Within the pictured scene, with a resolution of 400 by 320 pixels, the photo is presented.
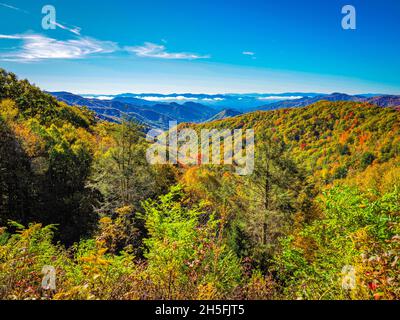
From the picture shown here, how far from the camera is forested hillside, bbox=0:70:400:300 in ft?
15.1

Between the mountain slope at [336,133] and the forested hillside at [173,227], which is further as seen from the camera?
the mountain slope at [336,133]

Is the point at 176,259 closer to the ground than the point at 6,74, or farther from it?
closer to the ground

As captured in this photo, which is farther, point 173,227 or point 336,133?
point 336,133

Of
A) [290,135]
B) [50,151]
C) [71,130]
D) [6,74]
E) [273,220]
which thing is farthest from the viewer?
[290,135]

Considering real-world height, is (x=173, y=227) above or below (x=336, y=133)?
below

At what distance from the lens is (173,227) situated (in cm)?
705

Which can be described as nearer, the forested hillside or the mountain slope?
the forested hillside

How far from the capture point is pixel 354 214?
27.9 ft

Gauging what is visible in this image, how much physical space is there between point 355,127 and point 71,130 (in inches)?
5384

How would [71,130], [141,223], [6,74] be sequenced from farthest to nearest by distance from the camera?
1. [6,74]
2. [71,130]
3. [141,223]

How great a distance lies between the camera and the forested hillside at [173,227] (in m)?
4.60
